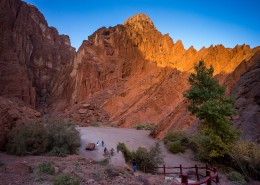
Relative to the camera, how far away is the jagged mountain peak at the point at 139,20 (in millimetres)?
74188

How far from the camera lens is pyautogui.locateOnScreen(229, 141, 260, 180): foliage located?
42.5 feet

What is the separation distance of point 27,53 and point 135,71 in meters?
33.9

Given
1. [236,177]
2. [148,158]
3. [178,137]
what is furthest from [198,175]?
[178,137]

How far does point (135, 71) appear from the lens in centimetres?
6394

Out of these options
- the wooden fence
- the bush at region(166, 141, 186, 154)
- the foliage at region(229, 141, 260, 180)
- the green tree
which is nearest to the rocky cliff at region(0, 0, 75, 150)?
the bush at region(166, 141, 186, 154)

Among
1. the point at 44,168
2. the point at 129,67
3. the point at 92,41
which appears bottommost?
the point at 44,168

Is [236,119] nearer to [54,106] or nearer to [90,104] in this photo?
[90,104]

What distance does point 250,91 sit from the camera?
74.8 feet

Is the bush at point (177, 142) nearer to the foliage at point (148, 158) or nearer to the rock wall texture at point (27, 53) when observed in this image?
the foliage at point (148, 158)

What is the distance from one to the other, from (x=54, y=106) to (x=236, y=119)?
177 ft

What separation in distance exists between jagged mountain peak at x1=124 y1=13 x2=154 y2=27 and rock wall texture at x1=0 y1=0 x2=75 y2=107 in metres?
22.5

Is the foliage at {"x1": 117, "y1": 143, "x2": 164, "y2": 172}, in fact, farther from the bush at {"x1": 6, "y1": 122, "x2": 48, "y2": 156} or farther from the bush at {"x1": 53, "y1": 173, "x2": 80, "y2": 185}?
the bush at {"x1": 53, "y1": 173, "x2": 80, "y2": 185}

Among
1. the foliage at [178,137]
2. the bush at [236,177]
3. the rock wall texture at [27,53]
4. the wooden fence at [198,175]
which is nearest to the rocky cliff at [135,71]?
the foliage at [178,137]

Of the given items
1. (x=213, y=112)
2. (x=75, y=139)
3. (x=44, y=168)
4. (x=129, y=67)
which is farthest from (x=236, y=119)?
(x=129, y=67)
